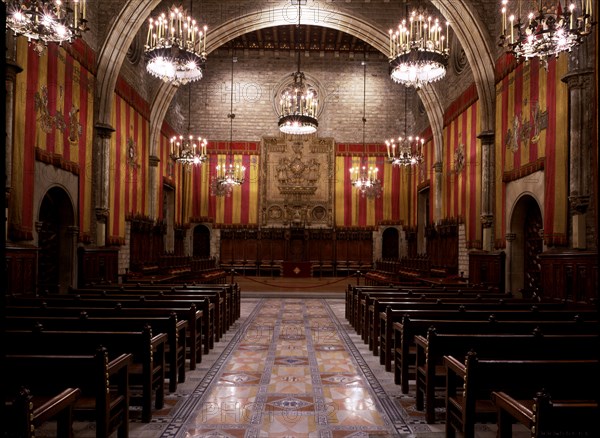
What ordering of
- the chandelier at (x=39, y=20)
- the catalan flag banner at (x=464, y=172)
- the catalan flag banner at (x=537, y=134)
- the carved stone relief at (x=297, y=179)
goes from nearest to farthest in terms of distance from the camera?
the chandelier at (x=39, y=20), the catalan flag banner at (x=537, y=134), the catalan flag banner at (x=464, y=172), the carved stone relief at (x=297, y=179)

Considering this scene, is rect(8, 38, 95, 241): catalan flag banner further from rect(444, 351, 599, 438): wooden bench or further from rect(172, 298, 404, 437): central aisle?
rect(444, 351, 599, 438): wooden bench

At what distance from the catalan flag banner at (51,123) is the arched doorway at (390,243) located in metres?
15.4

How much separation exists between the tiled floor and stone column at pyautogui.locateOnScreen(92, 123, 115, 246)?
6.96 metres

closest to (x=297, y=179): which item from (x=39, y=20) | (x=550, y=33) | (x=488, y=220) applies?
(x=488, y=220)

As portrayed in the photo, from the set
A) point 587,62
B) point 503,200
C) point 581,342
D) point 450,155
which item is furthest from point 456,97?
point 581,342

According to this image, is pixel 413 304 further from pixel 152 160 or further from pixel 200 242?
pixel 200 242

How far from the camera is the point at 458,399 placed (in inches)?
152

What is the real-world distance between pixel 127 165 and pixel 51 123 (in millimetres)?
5203

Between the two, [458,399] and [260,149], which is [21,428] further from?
[260,149]

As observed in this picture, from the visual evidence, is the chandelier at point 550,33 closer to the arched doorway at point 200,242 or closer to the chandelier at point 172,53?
the chandelier at point 172,53

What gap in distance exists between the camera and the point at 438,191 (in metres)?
19.4

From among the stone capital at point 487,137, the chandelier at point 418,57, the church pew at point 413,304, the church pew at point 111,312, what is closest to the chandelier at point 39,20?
the church pew at point 111,312

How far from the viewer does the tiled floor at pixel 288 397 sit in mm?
4254

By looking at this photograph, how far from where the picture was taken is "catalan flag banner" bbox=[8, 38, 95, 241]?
964 cm
